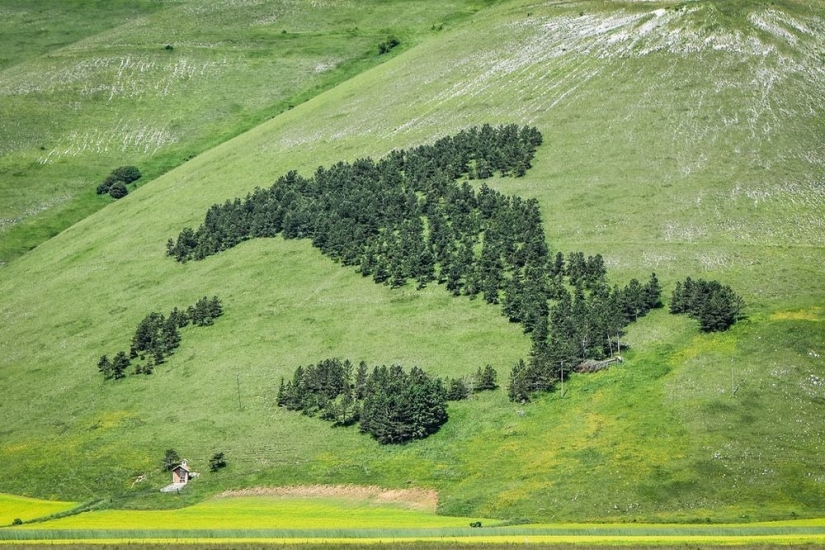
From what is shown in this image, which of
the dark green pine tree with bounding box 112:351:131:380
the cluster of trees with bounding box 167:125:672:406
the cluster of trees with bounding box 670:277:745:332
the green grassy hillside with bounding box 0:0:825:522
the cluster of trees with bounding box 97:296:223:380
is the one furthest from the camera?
the cluster of trees with bounding box 97:296:223:380

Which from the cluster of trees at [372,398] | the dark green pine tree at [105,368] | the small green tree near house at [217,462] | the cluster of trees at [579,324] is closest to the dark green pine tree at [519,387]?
the cluster of trees at [579,324]

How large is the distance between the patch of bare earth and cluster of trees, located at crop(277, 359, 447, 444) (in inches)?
427

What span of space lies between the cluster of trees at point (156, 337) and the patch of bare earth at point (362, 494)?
38.4m

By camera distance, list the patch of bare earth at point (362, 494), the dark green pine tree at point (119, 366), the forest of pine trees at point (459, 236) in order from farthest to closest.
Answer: the dark green pine tree at point (119, 366) → the forest of pine trees at point (459, 236) → the patch of bare earth at point (362, 494)

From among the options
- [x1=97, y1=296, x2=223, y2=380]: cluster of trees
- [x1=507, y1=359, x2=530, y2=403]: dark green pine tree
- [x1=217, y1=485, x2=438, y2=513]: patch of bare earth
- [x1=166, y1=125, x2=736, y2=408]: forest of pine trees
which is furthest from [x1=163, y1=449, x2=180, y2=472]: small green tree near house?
[x1=507, y1=359, x2=530, y2=403]: dark green pine tree

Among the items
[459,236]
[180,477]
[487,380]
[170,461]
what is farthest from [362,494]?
[459,236]

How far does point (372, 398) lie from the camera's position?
367ft

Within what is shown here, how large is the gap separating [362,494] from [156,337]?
5184 cm

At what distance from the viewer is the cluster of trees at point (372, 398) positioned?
4235 inches

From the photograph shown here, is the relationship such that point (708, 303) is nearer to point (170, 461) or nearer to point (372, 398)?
point (372, 398)

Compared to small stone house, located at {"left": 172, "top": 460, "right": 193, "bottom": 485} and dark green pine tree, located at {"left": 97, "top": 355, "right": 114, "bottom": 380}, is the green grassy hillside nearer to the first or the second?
dark green pine tree, located at {"left": 97, "top": 355, "right": 114, "bottom": 380}

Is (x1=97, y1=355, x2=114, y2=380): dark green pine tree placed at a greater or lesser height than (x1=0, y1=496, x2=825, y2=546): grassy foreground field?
greater

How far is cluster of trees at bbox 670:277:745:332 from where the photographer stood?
383ft

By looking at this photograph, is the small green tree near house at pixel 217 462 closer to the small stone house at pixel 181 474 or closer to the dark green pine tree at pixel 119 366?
the small stone house at pixel 181 474
